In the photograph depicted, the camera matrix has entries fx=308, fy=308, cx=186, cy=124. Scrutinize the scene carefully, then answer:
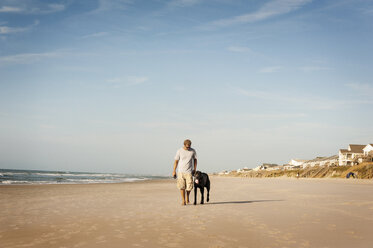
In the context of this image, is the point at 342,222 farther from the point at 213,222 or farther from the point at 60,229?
the point at 60,229

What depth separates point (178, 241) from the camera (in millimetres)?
5207

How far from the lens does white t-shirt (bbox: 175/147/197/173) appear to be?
10758mm

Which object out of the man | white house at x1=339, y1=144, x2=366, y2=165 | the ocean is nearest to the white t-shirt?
the man

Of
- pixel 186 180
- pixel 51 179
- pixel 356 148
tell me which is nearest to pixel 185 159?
pixel 186 180

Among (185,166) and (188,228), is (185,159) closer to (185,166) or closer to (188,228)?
(185,166)

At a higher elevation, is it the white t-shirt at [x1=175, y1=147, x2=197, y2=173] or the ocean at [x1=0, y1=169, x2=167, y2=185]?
the white t-shirt at [x1=175, y1=147, x2=197, y2=173]

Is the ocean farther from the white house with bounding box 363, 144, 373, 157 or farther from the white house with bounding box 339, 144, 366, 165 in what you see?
the white house with bounding box 363, 144, 373, 157

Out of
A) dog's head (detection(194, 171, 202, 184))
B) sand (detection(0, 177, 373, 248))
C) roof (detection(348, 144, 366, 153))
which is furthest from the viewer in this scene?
roof (detection(348, 144, 366, 153))

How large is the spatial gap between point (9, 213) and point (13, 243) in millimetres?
3991

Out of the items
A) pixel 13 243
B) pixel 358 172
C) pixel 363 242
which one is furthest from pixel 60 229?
pixel 358 172

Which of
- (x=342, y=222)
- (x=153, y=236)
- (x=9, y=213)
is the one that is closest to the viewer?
(x=153, y=236)

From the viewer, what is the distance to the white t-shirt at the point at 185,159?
10758mm

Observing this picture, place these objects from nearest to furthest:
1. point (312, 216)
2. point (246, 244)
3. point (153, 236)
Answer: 1. point (246, 244)
2. point (153, 236)
3. point (312, 216)

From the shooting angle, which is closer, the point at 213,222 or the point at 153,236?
the point at 153,236
